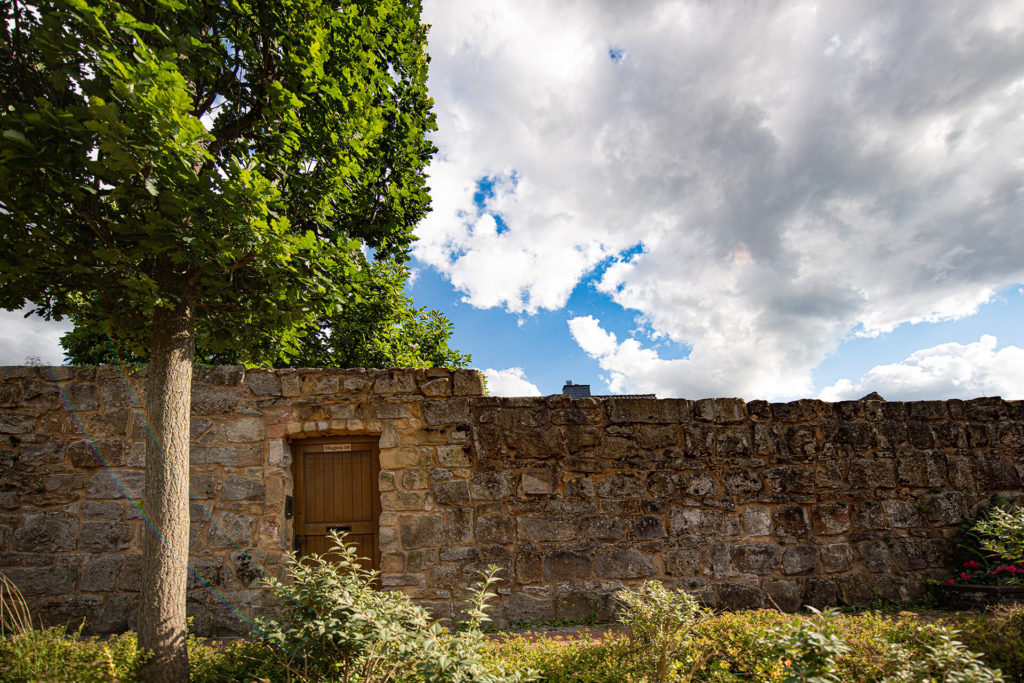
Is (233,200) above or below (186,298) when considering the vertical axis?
above

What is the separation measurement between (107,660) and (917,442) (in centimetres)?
725

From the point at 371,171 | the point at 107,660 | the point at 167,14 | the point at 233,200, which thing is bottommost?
the point at 107,660

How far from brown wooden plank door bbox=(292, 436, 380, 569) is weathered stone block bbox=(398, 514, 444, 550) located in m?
0.37

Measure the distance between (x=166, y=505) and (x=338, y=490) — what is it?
1781 millimetres

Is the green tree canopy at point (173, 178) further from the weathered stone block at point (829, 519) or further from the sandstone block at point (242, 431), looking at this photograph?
the weathered stone block at point (829, 519)

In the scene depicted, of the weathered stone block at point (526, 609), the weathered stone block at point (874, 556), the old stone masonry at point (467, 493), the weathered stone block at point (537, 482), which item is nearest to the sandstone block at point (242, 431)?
the old stone masonry at point (467, 493)

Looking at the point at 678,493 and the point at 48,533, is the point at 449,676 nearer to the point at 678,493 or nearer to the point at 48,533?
the point at 678,493

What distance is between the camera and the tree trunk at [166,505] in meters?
3.31

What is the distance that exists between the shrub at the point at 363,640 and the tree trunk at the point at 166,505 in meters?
0.78

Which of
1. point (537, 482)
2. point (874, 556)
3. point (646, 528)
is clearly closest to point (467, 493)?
point (537, 482)

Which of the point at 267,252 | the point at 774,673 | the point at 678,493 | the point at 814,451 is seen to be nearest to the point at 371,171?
the point at 267,252

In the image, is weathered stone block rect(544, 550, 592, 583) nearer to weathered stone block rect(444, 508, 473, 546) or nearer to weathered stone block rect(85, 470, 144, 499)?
weathered stone block rect(444, 508, 473, 546)

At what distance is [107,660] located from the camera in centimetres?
313

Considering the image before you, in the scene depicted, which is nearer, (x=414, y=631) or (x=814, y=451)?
(x=414, y=631)
